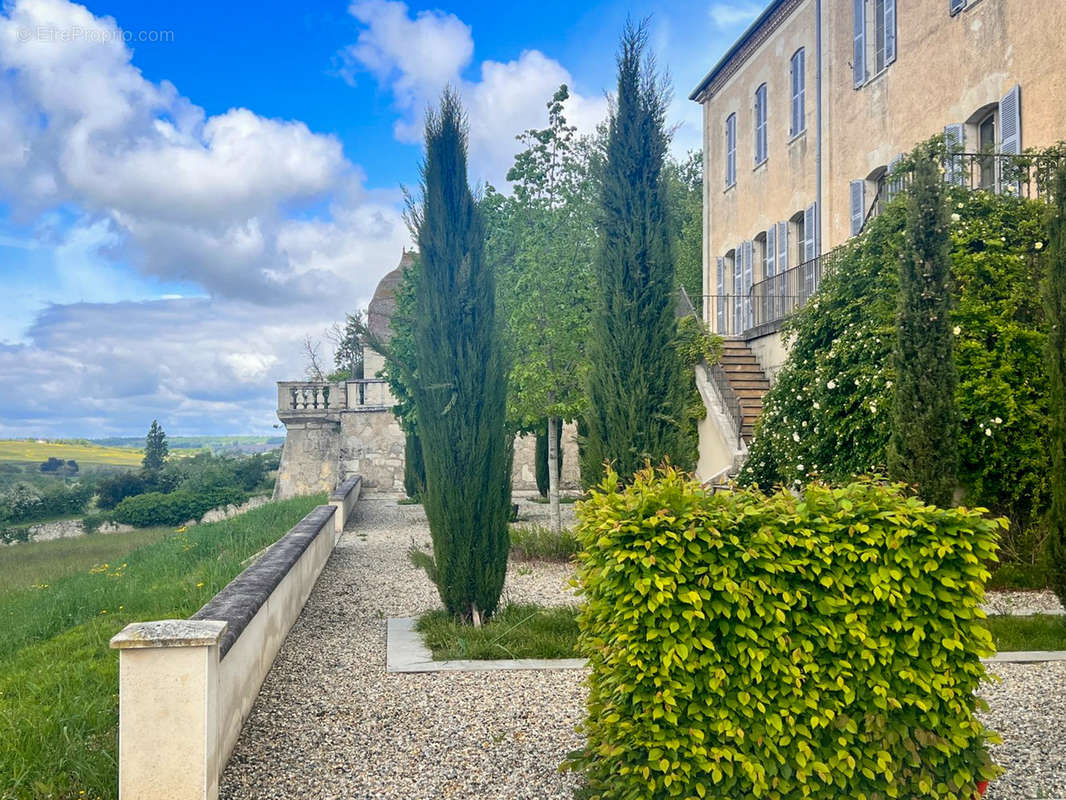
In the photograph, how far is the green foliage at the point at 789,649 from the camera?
139 inches

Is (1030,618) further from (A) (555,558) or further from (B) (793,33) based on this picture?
(B) (793,33)

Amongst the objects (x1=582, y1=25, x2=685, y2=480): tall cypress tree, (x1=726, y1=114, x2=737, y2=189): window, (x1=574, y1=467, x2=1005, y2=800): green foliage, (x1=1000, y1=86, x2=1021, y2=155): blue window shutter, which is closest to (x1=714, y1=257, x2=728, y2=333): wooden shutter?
(x1=726, y1=114, x2=737, y2=189): window

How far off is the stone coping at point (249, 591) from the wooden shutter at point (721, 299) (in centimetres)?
1466

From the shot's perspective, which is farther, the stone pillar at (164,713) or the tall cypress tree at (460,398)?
the tall cypress tree at (460,398)

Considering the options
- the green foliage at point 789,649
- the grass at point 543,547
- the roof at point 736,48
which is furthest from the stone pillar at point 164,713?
the roof at point 736,48

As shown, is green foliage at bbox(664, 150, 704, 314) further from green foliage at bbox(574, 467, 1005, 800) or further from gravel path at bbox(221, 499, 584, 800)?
green foliage at bbox(574, 467, 1005, 800)

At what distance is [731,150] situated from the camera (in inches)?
842

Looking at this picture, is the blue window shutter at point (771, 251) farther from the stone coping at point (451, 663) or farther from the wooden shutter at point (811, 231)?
the stone coping at point (451, 663)

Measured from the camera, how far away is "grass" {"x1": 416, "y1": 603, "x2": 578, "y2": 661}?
663 cm

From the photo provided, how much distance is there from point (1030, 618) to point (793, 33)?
14056 millimetres

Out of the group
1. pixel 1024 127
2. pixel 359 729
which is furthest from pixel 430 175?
pixel 1024 127

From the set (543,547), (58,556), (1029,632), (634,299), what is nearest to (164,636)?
(634,299)

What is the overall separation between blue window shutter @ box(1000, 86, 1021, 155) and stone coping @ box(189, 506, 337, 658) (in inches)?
422

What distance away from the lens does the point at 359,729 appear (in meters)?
5.02
